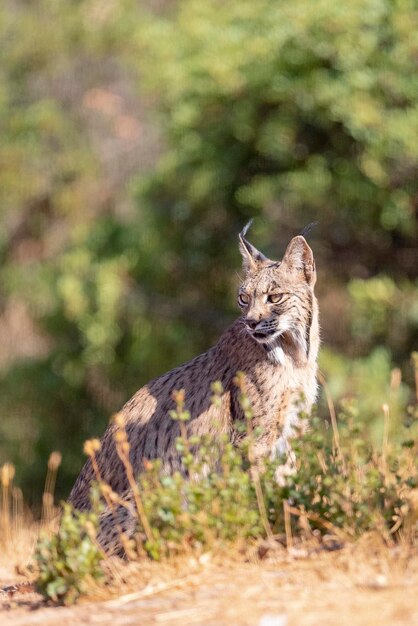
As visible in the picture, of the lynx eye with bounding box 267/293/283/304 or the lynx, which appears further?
the lynx eye with bounding box 267/293/283/304

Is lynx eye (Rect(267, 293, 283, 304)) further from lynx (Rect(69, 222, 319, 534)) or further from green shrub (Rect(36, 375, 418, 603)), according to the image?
green shrub (Rect(36, 375, 418, 603))

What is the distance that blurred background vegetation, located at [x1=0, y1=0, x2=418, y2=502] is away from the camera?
1245 cm

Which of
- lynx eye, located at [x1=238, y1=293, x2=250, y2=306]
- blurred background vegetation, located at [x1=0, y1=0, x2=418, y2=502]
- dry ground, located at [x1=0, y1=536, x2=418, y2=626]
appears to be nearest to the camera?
dry ground, located at [x1=0, y1=536, x2=418, y2=626]

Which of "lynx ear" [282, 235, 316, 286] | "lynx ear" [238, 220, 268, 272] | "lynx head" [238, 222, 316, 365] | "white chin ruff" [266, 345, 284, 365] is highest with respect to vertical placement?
"lynx ear" [238, 220, 268, 272]

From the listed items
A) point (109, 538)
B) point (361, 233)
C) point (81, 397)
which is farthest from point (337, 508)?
point (81, 397)

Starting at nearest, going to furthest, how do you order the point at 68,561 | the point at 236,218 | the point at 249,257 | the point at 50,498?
1. the point at 68,561
2. the point at 249,257
3. the point at 50,498
4. the point at 236,218

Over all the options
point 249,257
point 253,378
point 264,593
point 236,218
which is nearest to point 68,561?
point 264,593

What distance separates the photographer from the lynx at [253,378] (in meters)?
6.51

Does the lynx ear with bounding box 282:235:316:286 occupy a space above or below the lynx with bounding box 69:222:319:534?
above

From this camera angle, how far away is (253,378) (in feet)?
21.9

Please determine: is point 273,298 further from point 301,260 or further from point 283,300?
point 301,260

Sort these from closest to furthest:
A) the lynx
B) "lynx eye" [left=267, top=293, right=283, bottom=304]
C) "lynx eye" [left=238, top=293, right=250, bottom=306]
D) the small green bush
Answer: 1. the small green bush
2. the lynx
3. "lynx eye" [left=267, top=293, right=283, bottom=304]
4. "lynx eye" [left=238, top=293, right=250, bottom=306]

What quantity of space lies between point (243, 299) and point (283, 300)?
0.87ft

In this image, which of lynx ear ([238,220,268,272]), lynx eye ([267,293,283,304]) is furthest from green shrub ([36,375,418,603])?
lynx ear ([238,220,268,272])
